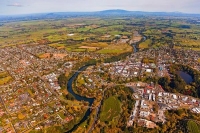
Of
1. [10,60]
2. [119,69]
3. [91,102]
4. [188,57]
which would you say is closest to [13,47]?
[10,60]

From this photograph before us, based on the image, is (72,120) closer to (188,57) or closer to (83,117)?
(83,117)

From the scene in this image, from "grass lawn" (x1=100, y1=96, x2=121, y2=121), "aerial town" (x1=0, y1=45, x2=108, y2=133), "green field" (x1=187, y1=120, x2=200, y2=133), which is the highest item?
"aerial town" (x1=0, y1=45, x2=108, y2=133)

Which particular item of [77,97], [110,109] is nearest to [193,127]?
[110,109]

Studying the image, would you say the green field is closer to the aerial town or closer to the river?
the river

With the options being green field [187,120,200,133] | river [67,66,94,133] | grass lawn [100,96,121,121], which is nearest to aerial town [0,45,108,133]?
river [67,66,94,133]

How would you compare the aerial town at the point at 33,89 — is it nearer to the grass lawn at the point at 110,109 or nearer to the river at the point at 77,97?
the river at the point at 77,97

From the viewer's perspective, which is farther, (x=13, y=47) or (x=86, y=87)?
(x=13, y=47)

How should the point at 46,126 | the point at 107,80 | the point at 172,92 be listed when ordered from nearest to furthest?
the point at 46,126
the point at 172,92
the point at 107,80
